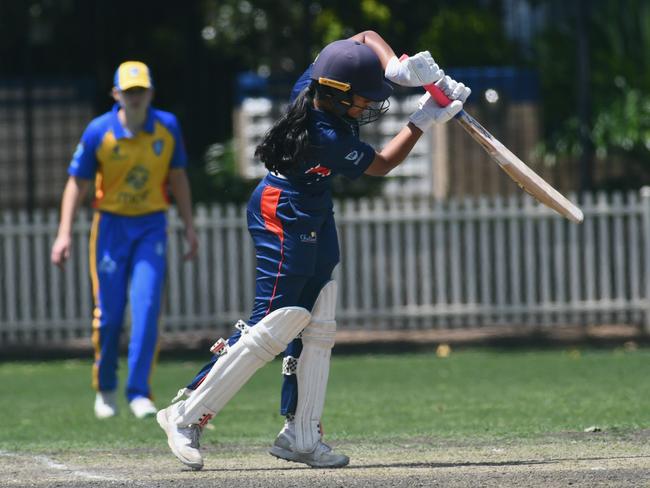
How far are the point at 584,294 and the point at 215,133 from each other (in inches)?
259

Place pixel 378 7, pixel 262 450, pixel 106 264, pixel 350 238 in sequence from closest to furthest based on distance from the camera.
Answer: pixel 262 450 < pixel 106 264 < pixel 350 238 < pixel 378 7

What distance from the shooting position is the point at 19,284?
12727 millimetres

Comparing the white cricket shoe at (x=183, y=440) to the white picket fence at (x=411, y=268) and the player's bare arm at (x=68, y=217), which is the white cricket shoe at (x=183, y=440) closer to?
the player's bare arm at (x=68, y=217)

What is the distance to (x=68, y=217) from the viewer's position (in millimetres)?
8062

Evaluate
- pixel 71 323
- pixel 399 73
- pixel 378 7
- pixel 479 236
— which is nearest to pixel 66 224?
pixel 399 73

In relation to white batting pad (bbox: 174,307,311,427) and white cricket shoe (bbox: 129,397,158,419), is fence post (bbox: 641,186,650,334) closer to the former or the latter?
white cricket shoe (bbox: 129,397,158,419)

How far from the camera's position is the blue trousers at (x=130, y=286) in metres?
7.89

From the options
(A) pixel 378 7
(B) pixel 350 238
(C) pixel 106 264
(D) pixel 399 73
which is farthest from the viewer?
(A) pixel 378 7

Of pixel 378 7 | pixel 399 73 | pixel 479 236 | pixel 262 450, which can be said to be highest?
pixel 378 7

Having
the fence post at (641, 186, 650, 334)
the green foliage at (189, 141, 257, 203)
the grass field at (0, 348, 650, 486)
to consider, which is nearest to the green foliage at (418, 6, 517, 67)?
the green foliage at (189, 141, 257, 203)

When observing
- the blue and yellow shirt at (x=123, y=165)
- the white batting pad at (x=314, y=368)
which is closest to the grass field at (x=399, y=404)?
the white batting pad at (x=314, y=368)

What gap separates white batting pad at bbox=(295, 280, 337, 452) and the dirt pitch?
0.17 meters

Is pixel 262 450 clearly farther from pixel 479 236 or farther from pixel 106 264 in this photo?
pixel 479 236

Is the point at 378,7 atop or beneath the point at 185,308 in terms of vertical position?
atop
